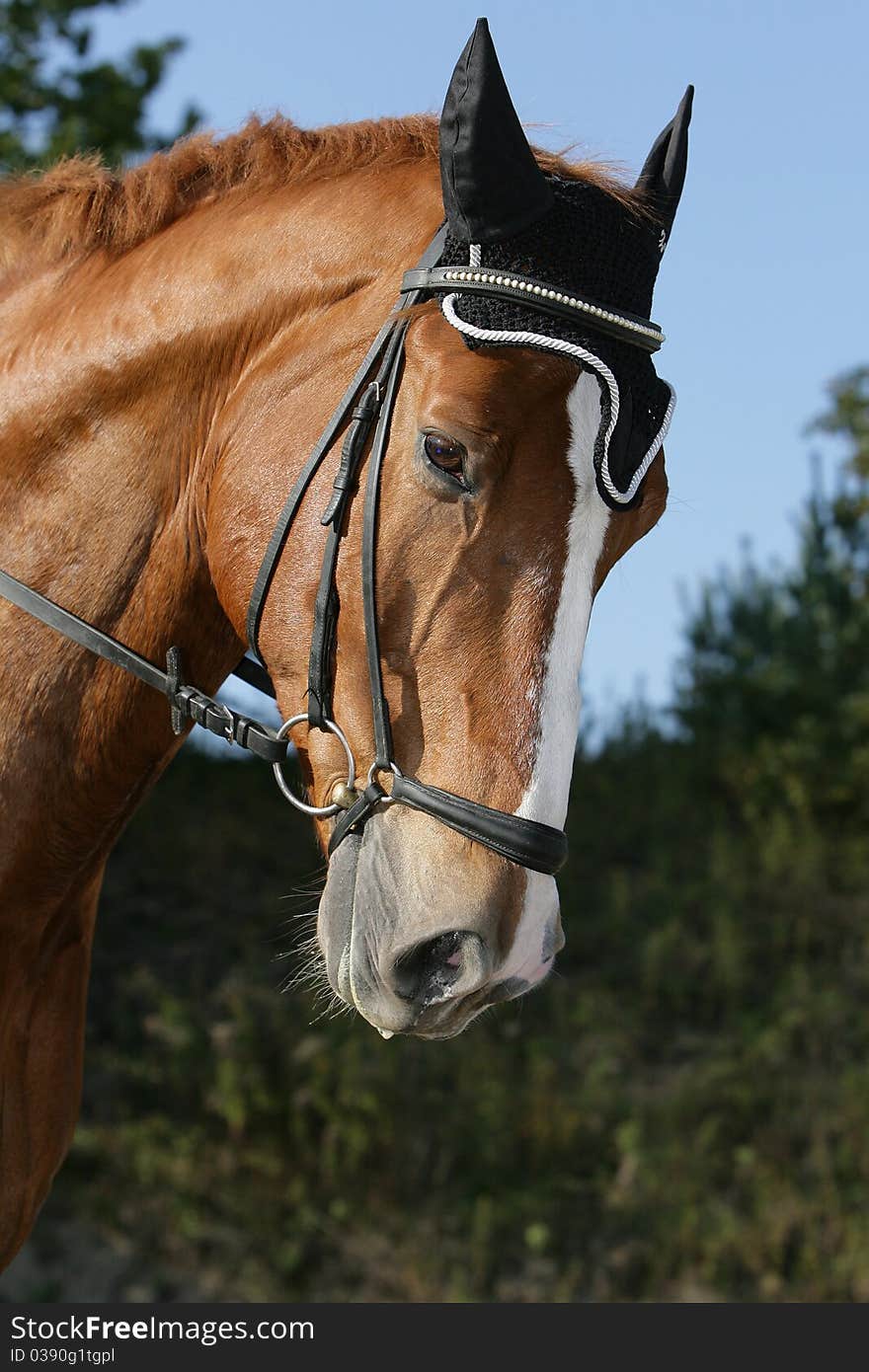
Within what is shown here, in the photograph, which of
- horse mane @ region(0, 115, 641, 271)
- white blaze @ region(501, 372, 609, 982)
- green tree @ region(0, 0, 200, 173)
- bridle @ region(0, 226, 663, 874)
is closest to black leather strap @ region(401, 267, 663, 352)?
bridle @ region(0, 226, 663, 874)

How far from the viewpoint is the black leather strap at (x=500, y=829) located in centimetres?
205

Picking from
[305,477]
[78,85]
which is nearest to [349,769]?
[305,477]

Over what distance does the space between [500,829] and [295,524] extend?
685mm

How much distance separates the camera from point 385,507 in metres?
2.23

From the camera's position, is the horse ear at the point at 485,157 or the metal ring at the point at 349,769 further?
the metal ring at the point at 349,769

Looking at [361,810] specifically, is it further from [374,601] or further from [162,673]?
[162,673]

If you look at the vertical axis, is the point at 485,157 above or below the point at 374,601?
above

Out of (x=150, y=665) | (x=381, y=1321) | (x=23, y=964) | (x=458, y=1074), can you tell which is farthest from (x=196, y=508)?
(x=458, y=1074)

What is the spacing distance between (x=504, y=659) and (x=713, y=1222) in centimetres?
601

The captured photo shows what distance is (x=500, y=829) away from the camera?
6.71ft

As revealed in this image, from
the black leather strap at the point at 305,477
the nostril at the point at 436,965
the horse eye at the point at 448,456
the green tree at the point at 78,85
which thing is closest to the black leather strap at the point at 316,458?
the black leather strap at the point at 305,477

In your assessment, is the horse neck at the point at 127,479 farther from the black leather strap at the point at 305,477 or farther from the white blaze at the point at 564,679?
the white blaze at the point at 564,679

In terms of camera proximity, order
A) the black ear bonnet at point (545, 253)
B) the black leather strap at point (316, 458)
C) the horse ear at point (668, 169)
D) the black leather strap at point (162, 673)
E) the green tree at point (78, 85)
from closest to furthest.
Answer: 1. the black ear bonnet at point (545, 253)
2. the black leather strap at point (316, 458)
3. the black leather strap at point (162, 673)
4. the horse ear at point (668, 169)
5. the green tree at point (78, 85)

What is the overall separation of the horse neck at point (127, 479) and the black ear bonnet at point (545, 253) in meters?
0.27
